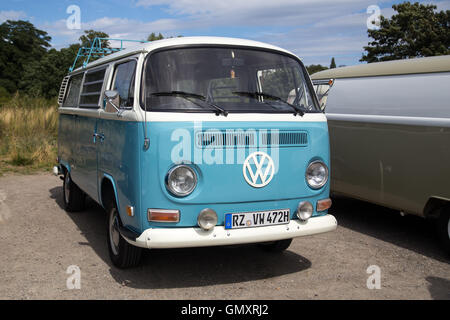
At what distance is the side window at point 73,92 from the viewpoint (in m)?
6.93

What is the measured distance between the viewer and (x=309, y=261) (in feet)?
17.4

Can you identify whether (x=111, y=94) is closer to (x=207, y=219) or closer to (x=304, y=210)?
(x=207, y=219)

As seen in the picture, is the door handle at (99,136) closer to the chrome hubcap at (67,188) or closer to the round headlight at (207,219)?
the round headlight at (207,219)

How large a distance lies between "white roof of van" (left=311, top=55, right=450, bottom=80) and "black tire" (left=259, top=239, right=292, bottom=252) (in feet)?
8.47

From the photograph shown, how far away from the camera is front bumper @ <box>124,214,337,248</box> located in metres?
3.92

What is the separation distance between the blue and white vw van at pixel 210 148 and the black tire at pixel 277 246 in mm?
820

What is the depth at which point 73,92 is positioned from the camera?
7.28 meters

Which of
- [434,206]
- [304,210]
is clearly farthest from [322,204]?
[434,206]

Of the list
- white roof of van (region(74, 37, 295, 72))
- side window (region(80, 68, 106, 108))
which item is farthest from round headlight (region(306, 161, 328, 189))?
side window (region(80, 68, 106, 108))

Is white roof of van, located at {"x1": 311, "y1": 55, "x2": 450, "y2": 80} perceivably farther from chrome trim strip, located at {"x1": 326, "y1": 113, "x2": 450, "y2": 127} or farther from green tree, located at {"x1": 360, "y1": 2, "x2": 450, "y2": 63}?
green tree, located at {"x1": 360, "y1": 2, "x2": 450, "y2": 63}

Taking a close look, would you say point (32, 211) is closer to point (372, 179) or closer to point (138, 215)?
point (138, 215)

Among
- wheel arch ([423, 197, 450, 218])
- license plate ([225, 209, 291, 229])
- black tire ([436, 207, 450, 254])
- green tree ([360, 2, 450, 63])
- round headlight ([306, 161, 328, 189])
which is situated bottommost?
black tire ([436, 207, 450, 254])

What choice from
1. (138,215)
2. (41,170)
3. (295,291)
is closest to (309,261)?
(295,291)

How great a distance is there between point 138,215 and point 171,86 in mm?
1192
